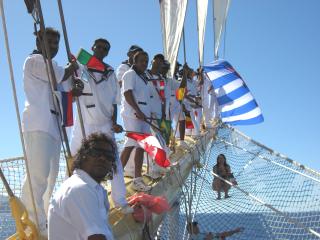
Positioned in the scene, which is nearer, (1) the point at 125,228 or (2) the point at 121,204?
(1) the point at 125,228

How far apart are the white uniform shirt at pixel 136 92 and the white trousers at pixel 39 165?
1398 mm

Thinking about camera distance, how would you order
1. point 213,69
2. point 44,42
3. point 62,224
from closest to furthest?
point 62,224 < point 44,42 < point 213,69

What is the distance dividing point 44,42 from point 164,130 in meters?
2.12

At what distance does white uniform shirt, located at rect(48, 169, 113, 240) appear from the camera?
1427 millimetres

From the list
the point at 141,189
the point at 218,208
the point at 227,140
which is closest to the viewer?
the point at 141,189

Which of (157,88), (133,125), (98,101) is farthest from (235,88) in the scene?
(98,101)

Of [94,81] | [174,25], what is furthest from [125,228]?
[174,25]

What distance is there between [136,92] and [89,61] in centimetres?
75

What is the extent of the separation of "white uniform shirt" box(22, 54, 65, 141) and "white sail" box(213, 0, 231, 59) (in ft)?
22.8

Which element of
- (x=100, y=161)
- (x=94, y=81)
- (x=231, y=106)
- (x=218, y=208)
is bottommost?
(x=218, y=208)

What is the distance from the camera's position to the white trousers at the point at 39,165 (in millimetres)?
2344

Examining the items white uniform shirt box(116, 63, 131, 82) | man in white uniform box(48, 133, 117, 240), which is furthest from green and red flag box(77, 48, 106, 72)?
man in white uniform box(48, 133, 117, 240)

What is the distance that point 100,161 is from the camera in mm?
1679

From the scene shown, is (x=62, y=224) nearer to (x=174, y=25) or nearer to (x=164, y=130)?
(x=164, y=130)
